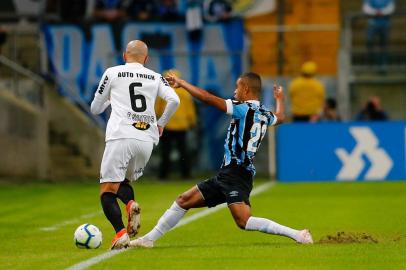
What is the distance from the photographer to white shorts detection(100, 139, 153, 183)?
11984mm

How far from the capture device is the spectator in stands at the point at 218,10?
29328 mm

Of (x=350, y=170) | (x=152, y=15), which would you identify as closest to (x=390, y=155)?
(x=350, y=170)

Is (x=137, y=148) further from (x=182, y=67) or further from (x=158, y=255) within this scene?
(x=182, y=67)

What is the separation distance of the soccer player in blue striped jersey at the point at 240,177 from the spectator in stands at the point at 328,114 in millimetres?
14489

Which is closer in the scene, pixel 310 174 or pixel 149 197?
pixel 149 197

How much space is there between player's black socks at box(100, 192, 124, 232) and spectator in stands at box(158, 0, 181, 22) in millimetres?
17946

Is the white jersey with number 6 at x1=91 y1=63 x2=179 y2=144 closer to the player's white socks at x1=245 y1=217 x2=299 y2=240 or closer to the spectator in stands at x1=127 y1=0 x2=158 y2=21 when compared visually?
the player's white socks at x1=245 y1=217 x2=299 y2=240

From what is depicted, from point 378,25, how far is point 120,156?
59.3ft

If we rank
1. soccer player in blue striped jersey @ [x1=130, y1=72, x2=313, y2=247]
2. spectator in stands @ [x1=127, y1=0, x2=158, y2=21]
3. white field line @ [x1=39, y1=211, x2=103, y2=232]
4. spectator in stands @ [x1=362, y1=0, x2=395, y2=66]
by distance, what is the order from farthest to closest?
spectator in stands @ [x1=127, y1=0, x2=158, y2=21] < spectator in stands @ [x1=362, y1=0, x2=395, y2=66] < white field line @ [x1=39, y1=211, x2=103, y2=232] < soccer player in blue striped jersey @ [x1=130, y1=72, x2=313, y2=247]

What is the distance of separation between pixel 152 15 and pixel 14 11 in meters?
3.30

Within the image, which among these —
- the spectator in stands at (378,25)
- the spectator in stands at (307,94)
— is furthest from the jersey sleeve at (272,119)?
the spectator in stands at (378,25)

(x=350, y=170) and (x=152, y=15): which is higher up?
(x=152, y=15)

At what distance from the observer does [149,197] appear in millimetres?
20828

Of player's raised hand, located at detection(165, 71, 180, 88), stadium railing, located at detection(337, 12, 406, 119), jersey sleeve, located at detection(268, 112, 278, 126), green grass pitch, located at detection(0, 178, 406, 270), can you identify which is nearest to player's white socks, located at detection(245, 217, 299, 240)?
green grass pitch, located at detection(0, 178, 406, 270)
